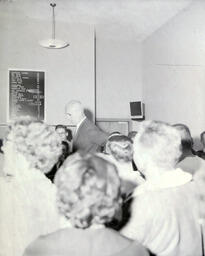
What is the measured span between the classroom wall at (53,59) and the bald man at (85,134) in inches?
71.2

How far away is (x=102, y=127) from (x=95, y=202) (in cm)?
482

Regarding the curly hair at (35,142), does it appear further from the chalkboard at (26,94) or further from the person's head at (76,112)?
the chalkboard at (26,94)

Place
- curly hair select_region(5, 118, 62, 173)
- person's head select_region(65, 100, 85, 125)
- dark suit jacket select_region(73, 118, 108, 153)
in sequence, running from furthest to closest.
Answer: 1. person's head select_region(65, 100, 85, 125)
2. dark suit jacket select_region(73, 118, 108, 153)
3. curly hair select_region(5, 118, 62, 173)

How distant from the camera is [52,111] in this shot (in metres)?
5.01

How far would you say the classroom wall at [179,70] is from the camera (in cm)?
421

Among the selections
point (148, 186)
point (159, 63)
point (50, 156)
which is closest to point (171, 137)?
point (148, 186)

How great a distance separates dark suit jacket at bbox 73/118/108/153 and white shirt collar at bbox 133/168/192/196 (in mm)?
1591

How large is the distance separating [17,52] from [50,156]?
3727 millimetres

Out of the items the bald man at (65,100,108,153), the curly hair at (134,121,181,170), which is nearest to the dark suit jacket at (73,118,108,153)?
the bald man at (65,100,108,153)

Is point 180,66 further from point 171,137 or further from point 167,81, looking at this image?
point 171,137

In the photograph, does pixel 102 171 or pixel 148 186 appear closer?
pixel 102 171

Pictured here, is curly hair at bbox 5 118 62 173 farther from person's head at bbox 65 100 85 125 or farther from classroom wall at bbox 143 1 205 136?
classroom wall at bbox 143 1 205 136

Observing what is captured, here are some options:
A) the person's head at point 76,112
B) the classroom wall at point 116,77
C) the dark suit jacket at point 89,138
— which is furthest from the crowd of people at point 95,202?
the classroom wall at point 116,77

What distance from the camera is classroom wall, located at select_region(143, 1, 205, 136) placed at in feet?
13.8
